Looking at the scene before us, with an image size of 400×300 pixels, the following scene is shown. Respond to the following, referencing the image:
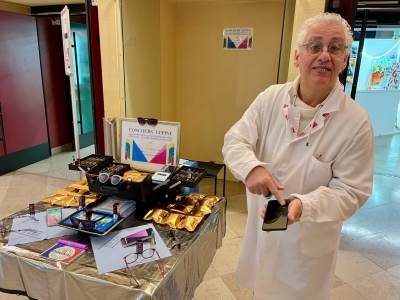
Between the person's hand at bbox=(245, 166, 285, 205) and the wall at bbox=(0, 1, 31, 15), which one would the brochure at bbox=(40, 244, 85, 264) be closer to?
the person's hand at bbox=(245, 166, 285, 205)

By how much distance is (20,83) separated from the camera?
404 centimetres

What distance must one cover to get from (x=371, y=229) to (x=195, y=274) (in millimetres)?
2323

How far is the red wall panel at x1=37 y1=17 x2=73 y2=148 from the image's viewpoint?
14.3 feet

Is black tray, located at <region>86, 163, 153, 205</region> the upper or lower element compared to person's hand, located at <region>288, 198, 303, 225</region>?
lower

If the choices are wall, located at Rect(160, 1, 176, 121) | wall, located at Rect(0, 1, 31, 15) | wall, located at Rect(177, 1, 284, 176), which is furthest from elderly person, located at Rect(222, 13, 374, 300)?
wall, located at Rect(0, 1, 31, 15)

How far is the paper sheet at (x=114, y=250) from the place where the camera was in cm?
109

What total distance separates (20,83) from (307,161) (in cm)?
419

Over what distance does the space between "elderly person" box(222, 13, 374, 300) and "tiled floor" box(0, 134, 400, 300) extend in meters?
0.82

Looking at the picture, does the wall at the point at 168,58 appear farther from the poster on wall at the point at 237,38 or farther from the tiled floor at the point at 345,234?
the tiled floor at the point at 345,234

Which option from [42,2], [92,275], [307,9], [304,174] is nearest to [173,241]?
[92,275]

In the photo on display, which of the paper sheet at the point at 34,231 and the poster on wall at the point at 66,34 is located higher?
the poster on wall at the point at 66,34

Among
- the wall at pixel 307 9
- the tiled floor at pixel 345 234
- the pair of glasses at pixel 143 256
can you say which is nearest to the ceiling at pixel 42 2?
the tiled floor at pixel 345 234

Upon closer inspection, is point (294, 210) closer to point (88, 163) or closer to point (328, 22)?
point (328, 22)

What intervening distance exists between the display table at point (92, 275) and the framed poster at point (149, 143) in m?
0.51
